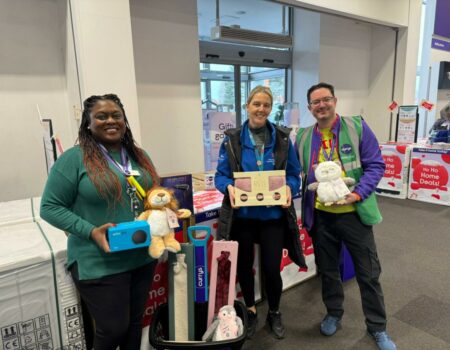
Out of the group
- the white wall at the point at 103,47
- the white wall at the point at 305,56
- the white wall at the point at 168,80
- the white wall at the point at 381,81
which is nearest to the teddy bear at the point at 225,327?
the white wall at the point at 103,47

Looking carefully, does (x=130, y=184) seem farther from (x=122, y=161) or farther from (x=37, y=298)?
(x=37, y=298)

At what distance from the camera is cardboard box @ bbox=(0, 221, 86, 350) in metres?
1.34

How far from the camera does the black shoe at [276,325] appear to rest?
6.36ft

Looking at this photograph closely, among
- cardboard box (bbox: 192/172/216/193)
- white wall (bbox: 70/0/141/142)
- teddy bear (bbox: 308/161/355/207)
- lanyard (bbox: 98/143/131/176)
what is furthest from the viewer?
cardboard box (bbox: 192/172/216/193)

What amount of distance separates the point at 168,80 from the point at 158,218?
2708mm

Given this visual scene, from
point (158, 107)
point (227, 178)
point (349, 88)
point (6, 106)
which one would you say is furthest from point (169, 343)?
point (349, 88)

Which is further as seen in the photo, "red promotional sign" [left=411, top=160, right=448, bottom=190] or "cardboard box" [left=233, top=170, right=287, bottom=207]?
"red promotional sign" [left=411, top=160, right=448, bottom=190]

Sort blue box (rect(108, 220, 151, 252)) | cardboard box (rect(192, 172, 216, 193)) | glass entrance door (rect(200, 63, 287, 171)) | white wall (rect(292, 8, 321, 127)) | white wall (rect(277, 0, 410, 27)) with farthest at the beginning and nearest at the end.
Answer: white wall (rect(292, 8, 321, 127)) → glass entrance door (rect(200, 63, 287, 171)) → white wall (rect(277, 0, 410, 27)) → cardboard box (rect(192, 172, 216, 193)) → blue box (rect(108, 220, 151, 252))

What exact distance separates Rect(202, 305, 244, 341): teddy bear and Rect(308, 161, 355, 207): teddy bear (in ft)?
2.28

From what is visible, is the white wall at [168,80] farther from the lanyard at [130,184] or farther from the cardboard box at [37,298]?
the lanyard at [130,184]

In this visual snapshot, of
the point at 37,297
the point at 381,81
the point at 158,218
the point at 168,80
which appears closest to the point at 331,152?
the point at 158,218

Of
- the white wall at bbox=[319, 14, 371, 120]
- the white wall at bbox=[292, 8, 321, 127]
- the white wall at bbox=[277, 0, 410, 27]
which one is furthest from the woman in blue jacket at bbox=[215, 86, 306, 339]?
the white wall at bbox=[319, 14, 371, 120]

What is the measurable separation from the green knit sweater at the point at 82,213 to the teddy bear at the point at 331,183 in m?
0.88

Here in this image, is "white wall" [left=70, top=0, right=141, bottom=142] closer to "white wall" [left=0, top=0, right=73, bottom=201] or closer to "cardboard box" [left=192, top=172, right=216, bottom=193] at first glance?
"white wall" [left=0, top=0, right=73, bottom=201]
